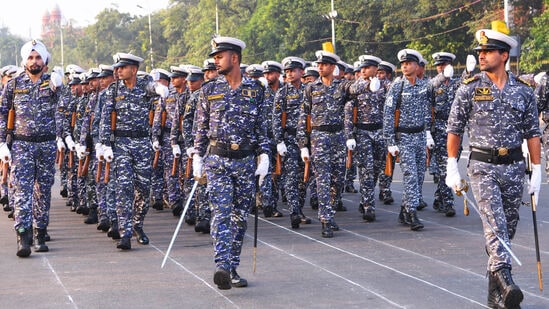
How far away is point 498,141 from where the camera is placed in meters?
7.24

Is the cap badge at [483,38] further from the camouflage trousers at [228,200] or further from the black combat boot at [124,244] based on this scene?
the black combat boot at [124,244]

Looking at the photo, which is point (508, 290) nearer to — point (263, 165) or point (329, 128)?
point (263, 165)

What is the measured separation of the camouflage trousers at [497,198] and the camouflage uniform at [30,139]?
512 centimetres

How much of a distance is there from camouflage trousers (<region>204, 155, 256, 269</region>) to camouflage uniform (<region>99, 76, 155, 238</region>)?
249 centimetres

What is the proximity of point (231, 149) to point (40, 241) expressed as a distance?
3554mm

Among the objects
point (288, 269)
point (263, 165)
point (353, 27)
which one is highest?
point (353, 27)

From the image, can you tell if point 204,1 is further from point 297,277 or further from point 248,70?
point 297,277

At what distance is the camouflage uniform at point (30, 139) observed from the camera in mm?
9953

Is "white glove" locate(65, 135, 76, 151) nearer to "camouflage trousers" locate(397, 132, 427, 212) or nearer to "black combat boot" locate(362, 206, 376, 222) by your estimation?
"black combat boot" locate(362, 206, 376, 222)

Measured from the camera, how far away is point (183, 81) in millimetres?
13414

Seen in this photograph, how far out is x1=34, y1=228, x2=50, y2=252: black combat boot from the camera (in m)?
10.3

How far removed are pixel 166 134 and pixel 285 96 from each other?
2331mm

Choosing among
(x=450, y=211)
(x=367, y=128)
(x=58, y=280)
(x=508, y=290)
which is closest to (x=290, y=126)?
(x=367, y=128)

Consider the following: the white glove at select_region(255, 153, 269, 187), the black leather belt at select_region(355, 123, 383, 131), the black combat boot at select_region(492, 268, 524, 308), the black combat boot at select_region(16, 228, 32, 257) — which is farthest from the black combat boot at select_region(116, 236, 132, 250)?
the black combat boot at select_region(492, 268, 524, 308)
